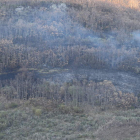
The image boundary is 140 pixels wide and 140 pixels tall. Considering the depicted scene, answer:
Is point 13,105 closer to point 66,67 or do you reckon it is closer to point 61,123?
point 61,123

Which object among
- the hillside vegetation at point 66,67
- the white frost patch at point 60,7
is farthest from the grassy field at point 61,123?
the white frost patch at point 60,7

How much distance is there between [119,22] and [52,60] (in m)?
8.38

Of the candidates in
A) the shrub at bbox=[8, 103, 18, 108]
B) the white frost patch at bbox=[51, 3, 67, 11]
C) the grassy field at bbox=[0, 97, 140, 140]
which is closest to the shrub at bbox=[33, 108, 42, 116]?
the grassy field at bbox=[0, 97, 140, 140]

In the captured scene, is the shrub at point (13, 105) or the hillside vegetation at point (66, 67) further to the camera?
the shrub at point (13, 105)

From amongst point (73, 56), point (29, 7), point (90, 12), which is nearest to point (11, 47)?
point (73, 56)

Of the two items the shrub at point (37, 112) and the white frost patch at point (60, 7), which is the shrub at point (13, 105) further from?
the white frost patch at point (60, 7)

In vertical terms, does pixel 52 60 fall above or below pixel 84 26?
below

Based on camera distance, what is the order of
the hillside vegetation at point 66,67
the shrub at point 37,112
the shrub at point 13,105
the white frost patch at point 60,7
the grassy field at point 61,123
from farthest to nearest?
the white frost patch at point 60,7
the shrub at point 13,105
the shrub at point 37,112
the hillside vegetation at point 66,67
the grassy field at point 61,123

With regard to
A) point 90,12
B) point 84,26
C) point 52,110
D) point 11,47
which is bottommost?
point 52,110

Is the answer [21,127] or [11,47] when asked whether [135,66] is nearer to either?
[11,47]

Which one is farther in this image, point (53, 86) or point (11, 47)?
point (11, 47)

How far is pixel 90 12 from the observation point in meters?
21.0

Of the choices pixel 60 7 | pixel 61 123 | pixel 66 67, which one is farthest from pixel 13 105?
pixel 60 7

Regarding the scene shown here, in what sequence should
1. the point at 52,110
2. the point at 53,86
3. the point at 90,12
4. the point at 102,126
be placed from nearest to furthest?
the point at 102,126 → the point at 52,110 → the point at 53,86 → the point at 90,12
